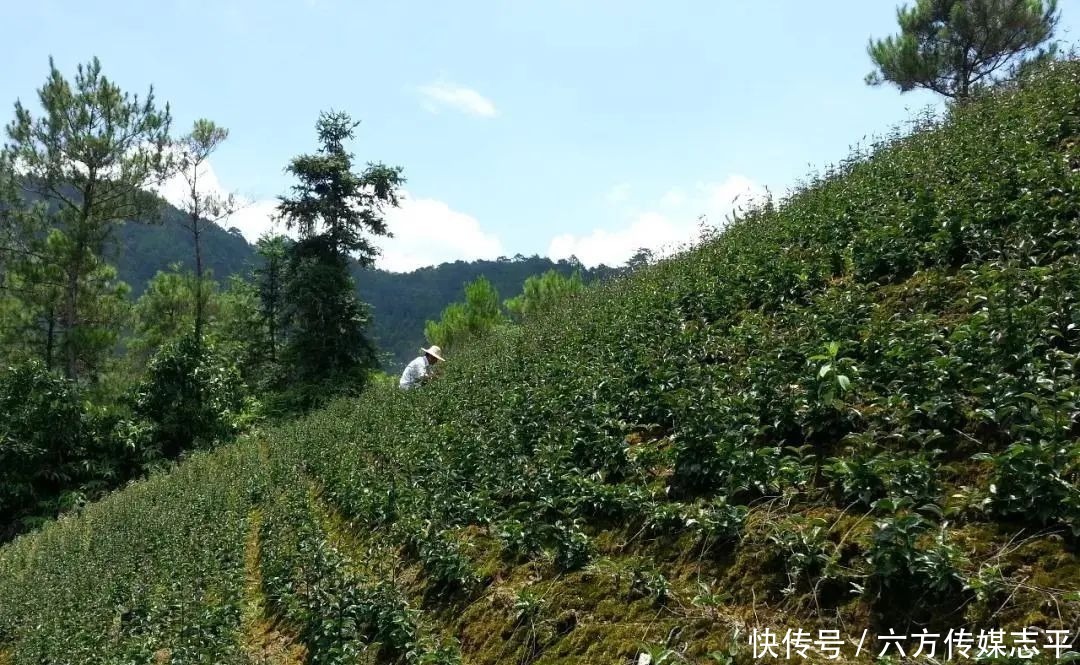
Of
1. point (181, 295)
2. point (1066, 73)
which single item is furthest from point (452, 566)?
point (181, 295)

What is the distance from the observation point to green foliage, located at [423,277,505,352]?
20.2 meters

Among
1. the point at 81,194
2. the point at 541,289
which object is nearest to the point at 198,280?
the point at 81,194

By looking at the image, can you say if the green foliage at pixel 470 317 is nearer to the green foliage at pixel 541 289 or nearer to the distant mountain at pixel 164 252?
the green foliage at pixel 541 289

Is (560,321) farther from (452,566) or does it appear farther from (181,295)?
(181,295)

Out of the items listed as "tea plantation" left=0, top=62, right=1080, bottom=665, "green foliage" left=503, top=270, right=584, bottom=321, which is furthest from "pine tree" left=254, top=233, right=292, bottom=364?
"tea plantation" left=0, top=62, right=1080, bottom=665

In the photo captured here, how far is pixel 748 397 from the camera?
14.8ft

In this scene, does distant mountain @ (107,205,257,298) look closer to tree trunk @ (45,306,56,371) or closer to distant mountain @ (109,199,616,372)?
distant mountain @ (109,199,616,372)

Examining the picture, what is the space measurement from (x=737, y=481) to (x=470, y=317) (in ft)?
55.5

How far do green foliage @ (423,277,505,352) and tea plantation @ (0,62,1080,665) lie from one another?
10791mm

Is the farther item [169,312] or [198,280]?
[169,312]

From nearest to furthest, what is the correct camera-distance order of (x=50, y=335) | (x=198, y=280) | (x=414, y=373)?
(x=414, y=373) → (x=50, y=335) → (x=198, y=280)

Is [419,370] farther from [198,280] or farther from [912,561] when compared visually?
[198,280]

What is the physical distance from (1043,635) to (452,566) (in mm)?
3444

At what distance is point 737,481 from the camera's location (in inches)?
156
